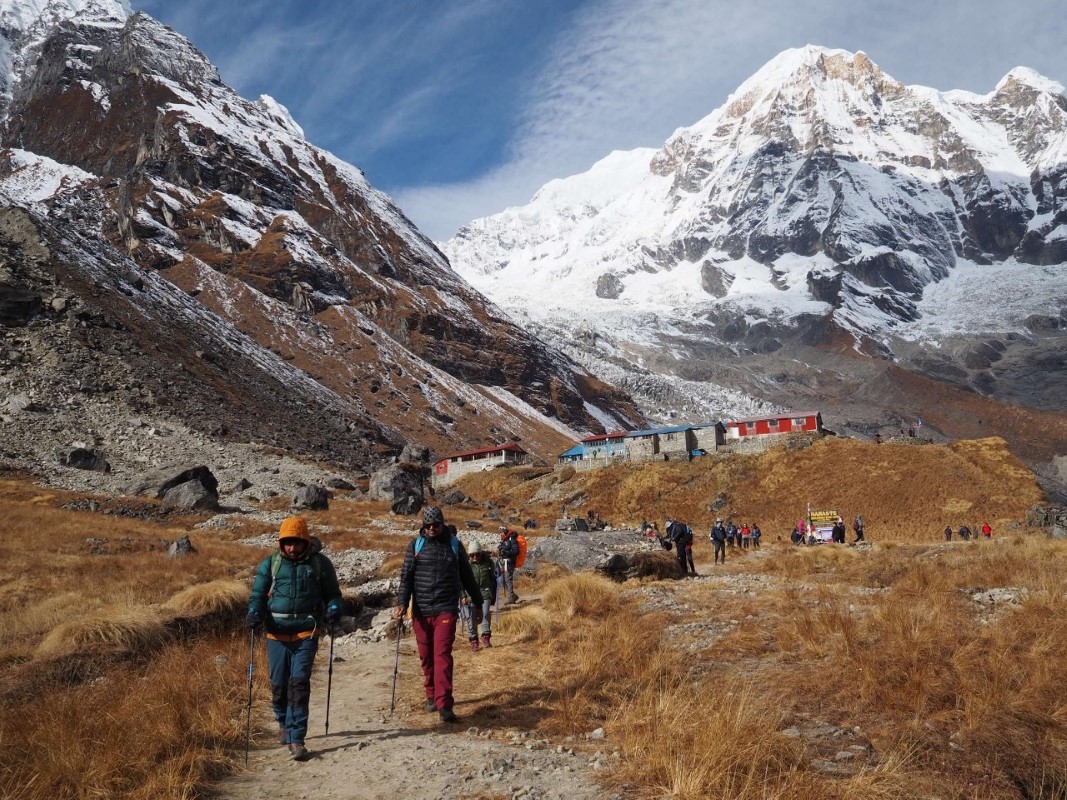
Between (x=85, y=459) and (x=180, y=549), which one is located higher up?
(x=85, y=459)

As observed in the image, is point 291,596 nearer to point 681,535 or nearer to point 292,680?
point 292,680

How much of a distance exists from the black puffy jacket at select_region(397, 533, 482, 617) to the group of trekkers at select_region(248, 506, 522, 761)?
1cm

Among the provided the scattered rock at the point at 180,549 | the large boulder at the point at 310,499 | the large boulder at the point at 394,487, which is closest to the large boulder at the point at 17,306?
the large boulder at the point at 310,499

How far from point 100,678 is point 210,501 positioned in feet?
100

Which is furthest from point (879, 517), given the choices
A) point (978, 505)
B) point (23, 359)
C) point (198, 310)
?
point (198, 310)

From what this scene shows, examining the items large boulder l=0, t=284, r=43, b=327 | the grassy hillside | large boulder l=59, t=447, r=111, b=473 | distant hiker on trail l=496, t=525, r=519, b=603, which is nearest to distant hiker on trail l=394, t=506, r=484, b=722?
distant hiker on trail l=496, t=525, r=519, b=603

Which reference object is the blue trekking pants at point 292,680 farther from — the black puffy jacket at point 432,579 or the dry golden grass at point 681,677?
the black puffy jacket at point 432,579

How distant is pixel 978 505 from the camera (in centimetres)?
4497

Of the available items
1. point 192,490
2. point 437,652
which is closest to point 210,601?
point 437,652

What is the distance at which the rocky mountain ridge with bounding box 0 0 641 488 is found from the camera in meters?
55.8

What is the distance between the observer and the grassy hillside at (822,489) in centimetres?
4544

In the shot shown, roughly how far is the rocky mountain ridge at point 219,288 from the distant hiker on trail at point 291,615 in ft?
144

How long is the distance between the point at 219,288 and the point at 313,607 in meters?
122

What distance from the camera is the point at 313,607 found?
686 cm
